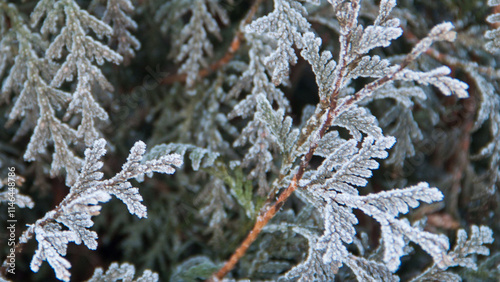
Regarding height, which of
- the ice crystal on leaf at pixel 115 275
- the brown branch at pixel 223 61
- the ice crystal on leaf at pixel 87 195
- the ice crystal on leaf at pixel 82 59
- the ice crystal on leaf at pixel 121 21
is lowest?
the ice crystal on leaf at pixel 115 275

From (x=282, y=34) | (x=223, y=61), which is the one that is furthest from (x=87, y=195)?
(x=223, y=61)

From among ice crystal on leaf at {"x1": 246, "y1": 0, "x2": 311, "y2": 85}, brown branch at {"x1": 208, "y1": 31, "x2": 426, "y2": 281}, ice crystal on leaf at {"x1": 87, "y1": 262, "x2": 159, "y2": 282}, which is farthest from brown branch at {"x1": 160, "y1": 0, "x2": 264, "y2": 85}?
ice crystal on leaf at {"x1": 87, "y1": 262, "x2": 159, "y2": 282}

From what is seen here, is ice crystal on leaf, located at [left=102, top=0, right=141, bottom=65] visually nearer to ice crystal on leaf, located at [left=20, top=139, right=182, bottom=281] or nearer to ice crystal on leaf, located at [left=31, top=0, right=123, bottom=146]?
Result: ice crystal on leaf, located at [left=31, top=0, right=123, bottom=146]

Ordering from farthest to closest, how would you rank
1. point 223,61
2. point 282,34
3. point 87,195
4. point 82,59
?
1. point 223,61
2. point 82,59
3. point 282,34
4. point 87,195

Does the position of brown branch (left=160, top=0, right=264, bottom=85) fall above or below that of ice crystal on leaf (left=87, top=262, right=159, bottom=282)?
above

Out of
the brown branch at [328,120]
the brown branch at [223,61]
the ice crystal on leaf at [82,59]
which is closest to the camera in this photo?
the brown branch at [328,120]

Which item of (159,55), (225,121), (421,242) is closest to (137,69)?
(159,55)

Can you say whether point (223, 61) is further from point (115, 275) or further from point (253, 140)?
point (115, 275)

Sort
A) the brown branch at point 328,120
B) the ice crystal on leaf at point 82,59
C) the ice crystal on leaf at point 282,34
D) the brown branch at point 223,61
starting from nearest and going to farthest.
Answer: the brown branch at point 328,120 → the ice crystal on leaf at point 282,34 → the ice crystal on leaf at point 82,59 → the brown branch at point 223,61

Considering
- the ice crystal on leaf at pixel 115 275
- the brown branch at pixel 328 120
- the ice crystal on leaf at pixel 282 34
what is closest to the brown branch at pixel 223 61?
the ice crystal on leaf at pixel 282 34

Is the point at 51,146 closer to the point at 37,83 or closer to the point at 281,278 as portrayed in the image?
the point at 37,83

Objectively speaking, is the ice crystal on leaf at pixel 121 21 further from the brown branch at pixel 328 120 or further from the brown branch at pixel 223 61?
the brown branch at pixel 328 120
